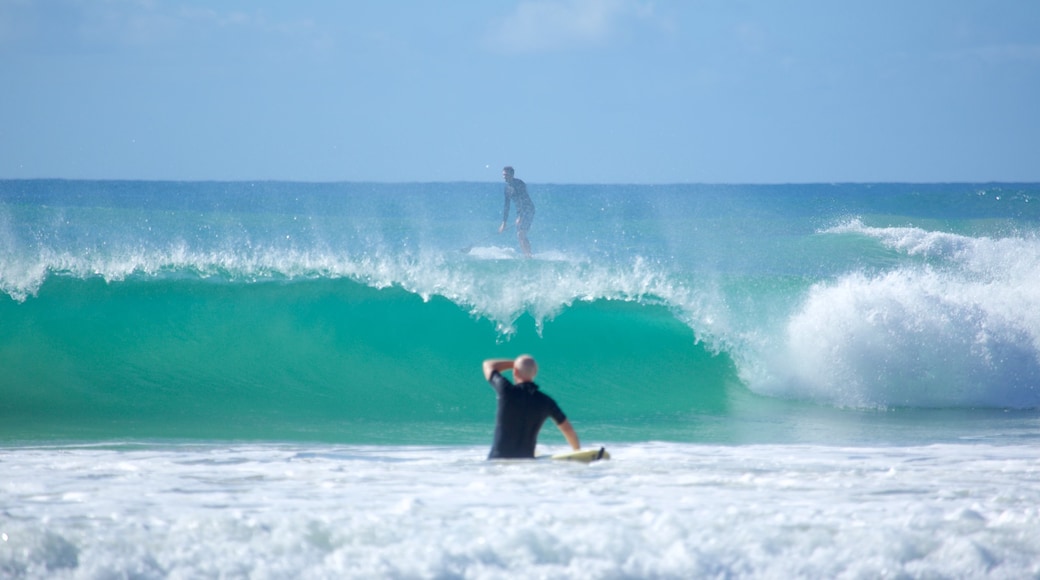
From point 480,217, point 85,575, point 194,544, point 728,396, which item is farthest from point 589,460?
point 480,217

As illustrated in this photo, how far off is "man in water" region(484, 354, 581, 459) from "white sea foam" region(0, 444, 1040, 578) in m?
0.12

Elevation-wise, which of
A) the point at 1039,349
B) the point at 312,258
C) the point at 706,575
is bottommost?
the point at 706,575

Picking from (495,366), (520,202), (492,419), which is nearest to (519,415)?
(495,366)

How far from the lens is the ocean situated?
4469 millimetres

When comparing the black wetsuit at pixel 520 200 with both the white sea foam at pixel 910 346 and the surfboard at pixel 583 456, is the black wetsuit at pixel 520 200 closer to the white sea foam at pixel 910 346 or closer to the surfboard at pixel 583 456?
the white sea foam at pixel 910 346

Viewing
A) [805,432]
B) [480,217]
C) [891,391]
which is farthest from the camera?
[480,217]

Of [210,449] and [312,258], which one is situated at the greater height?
[312,258]

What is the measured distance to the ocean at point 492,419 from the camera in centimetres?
447

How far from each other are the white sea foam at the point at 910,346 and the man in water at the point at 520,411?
4.80 m

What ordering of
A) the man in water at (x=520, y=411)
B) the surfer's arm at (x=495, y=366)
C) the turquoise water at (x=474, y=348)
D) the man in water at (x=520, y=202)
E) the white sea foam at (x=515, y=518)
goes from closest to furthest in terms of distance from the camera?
the white sea foam at (x=515, y=518) < the man in water at (x=520, y=411) < the surfer's arm at (x=495, y=366) < the turquoise water at (x=474, y=348) < the man in water at (x=520, y=202)

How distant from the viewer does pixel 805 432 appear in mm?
8188

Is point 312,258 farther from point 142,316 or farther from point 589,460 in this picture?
point 589,460

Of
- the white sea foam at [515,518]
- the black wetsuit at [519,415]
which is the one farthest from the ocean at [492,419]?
the black wetsuit at [519,415]

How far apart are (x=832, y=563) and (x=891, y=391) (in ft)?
19.5
